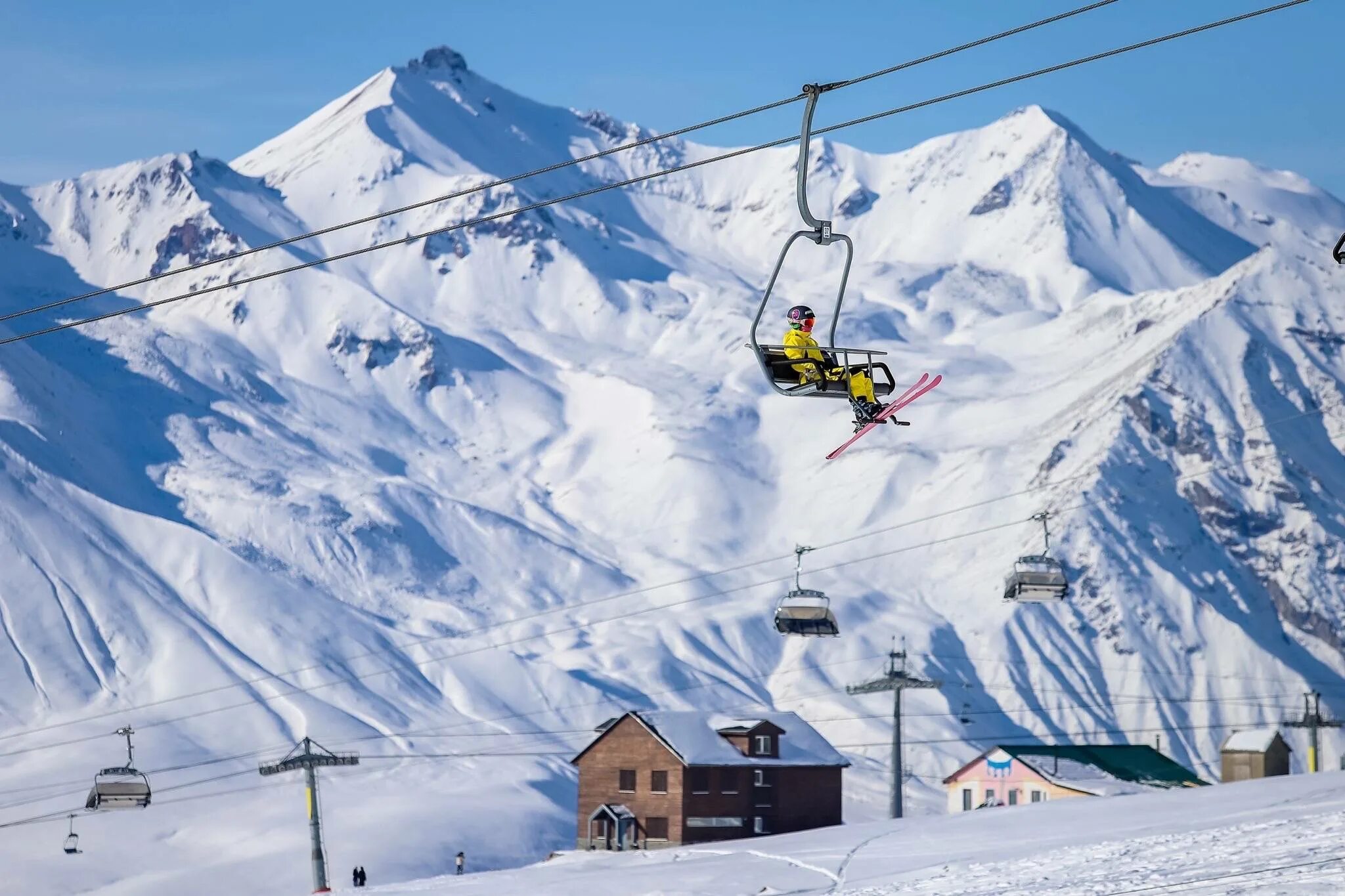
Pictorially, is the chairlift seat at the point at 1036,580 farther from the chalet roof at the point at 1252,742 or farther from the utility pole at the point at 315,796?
the chalet roof at the point at 1252,742

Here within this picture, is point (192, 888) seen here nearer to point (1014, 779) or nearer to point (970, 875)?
point (1014, 779)

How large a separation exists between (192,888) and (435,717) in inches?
2855

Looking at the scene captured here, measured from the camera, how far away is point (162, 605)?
193m

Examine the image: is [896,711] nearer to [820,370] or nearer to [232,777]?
[820,370]

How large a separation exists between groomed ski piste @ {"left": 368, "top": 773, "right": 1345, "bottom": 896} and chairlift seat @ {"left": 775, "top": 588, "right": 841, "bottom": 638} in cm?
603

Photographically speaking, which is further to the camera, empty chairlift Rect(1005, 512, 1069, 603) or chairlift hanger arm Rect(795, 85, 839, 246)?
empty chairlift Rect(1005, 512, 1069, 603)

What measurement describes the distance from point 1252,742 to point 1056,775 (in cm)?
882

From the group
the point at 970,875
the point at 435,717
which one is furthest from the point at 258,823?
the point at 970,875

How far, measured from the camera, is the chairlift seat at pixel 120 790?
61875mm

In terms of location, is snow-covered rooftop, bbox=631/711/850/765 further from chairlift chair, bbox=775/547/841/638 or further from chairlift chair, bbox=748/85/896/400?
chairlift chair, bbox=748/85/896/400

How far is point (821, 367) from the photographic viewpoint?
19.1 metres

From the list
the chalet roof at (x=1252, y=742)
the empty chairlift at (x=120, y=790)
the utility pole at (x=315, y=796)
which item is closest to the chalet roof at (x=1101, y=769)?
the chalet roof at (x=1252, y=742)

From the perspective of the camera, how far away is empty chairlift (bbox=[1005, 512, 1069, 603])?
196 feet

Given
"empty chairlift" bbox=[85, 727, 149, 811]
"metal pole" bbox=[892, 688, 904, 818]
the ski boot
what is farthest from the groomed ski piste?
the ski boot
